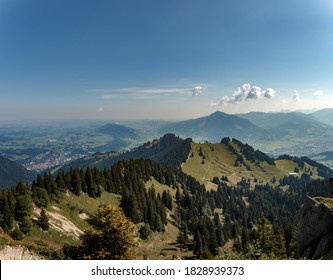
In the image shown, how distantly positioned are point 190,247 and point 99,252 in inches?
3403

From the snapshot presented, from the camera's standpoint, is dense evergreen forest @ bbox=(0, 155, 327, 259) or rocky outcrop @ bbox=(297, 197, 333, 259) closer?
rocky outcrop @ bbox=(297, 197, 333, 259)

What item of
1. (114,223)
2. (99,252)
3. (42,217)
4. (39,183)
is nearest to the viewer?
(99,252)

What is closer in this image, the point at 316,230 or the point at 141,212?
the point at 316,230

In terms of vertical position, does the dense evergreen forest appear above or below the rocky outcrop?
below

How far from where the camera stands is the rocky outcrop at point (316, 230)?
42.9 m

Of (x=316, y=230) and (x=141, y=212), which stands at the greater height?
(x=316, y=230)

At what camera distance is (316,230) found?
48.0 metres

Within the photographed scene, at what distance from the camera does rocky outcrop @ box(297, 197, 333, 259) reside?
141 feet

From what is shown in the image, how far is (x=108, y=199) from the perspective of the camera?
12625 centimetres

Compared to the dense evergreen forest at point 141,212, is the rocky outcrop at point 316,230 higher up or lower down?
higher up

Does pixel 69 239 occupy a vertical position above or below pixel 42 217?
below

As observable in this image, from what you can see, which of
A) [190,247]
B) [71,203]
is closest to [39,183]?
[71,203]

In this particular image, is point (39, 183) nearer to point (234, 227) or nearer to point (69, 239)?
point (69, 239)
